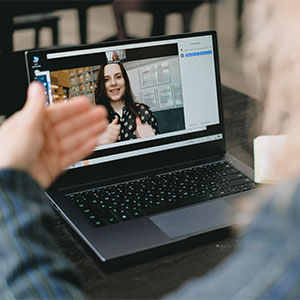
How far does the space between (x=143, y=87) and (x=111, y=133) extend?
0.12 metres

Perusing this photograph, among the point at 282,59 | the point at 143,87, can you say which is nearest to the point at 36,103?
the point at 282,59

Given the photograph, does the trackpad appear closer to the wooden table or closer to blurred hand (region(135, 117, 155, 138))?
the wooden table

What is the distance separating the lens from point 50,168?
0.68m

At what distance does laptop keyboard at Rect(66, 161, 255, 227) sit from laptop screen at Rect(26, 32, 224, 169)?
0.08m

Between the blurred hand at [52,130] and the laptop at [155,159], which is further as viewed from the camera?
the laptop at [155,159]

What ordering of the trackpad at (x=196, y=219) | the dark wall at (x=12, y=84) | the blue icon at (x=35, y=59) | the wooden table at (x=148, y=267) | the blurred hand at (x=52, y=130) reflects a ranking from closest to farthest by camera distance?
Result: the blurred hand at (x=52, y=130) → the wooden table at (x=148, y=267) → the trackpad at (x=196, y=219) → the blue icon at (x=35, y=59) → the dark wall at (x=12, y=84)

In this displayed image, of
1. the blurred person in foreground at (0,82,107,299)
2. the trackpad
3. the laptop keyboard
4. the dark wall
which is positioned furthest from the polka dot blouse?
the blurred person in foreground at (0,82,107,299)

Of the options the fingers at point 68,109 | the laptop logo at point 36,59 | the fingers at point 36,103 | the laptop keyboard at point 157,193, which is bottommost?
the laptop keyboard at point 157,193

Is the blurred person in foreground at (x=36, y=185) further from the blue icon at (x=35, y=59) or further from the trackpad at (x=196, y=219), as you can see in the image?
the blue icon at (x=35, y=59)

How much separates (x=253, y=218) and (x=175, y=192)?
1.81ft

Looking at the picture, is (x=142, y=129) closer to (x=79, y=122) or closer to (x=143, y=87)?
(x=143, y=87)

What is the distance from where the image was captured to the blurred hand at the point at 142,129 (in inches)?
44.8

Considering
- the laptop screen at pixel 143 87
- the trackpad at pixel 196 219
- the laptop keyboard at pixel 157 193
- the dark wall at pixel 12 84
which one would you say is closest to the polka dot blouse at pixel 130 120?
the laptop screen at pixel 143 87

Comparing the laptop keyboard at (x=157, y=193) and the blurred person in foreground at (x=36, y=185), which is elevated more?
the blurred person in foreground at (x=36, y=185)
